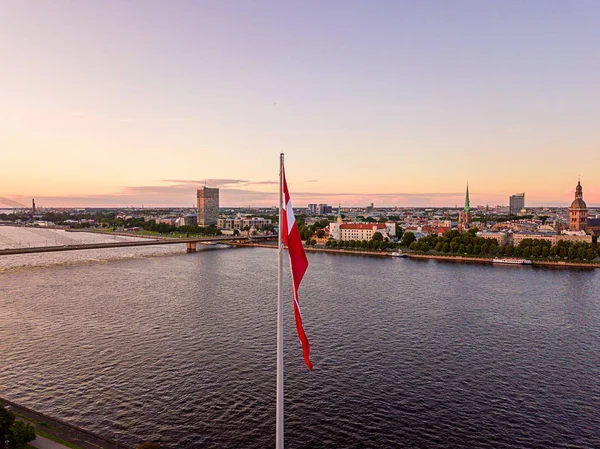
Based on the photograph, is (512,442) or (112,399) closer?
(512,442)

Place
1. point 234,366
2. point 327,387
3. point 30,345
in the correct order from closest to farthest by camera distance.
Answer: point 327,387 → point 234,366 → point 30,345

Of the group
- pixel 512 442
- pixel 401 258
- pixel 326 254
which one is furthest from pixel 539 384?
pixel 326 254

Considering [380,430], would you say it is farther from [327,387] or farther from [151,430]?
[151,430]

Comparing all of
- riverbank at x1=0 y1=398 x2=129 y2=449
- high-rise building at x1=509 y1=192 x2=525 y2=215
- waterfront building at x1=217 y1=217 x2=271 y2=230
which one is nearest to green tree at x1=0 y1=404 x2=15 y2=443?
riverbank at x1=0 y1=398 x2=129 y2=449

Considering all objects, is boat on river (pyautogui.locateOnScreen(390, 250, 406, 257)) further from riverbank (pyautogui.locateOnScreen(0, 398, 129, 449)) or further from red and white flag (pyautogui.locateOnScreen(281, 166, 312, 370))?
red and white flag (pyautogui.locateOnScreen(281, 166, 312, 370))

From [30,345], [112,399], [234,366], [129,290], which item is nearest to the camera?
[112,399]
